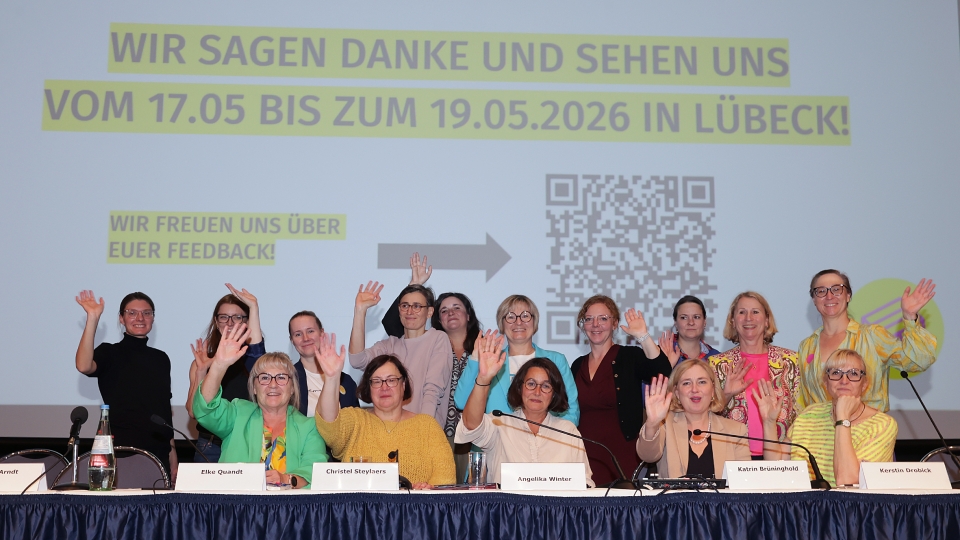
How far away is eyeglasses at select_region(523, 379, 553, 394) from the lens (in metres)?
3.04

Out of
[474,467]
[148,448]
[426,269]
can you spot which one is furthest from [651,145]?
[148,448]

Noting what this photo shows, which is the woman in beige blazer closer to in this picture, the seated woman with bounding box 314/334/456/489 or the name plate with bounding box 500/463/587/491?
the name plate with bounding box 500/463/587/491

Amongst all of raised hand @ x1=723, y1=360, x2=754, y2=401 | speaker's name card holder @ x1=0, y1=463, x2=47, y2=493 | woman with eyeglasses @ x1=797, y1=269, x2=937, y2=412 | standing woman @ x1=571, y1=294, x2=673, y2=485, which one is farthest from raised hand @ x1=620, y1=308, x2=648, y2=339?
speaker's name card holder @ x1=0, y1=463, x2=47, y2=493

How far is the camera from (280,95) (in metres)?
4.27

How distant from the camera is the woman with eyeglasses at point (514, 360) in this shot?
10.9 ft

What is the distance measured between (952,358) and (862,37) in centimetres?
164

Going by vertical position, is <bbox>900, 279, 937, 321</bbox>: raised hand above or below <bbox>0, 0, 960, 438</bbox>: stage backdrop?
below

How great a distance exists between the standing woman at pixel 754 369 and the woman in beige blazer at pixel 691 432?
258 millimetres

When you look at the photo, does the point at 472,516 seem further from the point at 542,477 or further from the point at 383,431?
the point at 383,431

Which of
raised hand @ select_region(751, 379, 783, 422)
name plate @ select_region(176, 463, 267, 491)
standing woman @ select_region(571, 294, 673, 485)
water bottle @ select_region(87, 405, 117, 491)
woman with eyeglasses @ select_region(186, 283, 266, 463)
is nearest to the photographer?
name plate @ select_region(176, 463, 267, 491)

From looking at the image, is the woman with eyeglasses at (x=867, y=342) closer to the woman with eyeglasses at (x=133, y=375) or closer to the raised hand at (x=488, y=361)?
the raised hand at (x=488, y=361)

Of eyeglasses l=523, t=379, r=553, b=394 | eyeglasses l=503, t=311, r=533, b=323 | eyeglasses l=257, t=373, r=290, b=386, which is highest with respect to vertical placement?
eyeglasses l=503, t=311, r=533, b=323

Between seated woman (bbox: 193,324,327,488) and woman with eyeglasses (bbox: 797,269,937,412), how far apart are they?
1.88m

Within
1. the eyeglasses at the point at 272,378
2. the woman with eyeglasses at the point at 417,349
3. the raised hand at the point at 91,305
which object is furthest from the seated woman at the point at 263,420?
the raised hand at the point at 91,305
